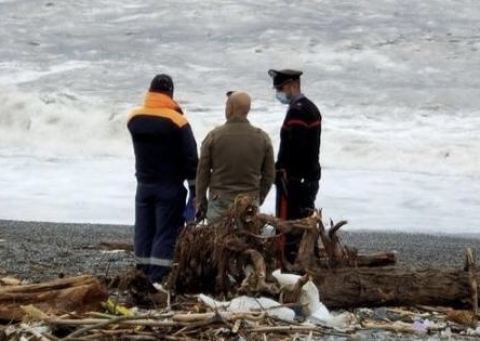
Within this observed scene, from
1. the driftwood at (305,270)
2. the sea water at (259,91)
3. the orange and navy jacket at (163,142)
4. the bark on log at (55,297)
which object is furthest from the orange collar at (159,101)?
the sea water at (259,91)

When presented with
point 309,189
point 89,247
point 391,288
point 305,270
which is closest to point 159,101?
point 309,189

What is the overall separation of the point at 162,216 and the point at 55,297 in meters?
2.02

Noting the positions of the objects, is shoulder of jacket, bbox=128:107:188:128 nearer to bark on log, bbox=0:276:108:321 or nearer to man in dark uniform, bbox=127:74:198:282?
man in dark uniform, bbox=127:74:198:282

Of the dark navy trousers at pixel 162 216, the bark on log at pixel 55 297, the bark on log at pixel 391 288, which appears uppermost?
the dark navy trousers at pixel 162 216

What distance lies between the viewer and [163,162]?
8117mm

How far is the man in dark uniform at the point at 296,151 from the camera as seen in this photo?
816cm

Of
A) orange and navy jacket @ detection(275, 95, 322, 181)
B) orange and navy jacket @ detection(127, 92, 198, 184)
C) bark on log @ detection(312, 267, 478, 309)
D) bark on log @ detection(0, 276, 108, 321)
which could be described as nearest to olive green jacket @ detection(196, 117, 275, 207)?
orange and navy jacket @ detection(127, 92, 198, 184)

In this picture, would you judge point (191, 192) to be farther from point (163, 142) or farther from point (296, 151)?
point (296, 151)

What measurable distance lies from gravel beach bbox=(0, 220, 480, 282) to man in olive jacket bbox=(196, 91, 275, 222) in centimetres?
101

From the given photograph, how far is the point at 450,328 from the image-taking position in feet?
21.1

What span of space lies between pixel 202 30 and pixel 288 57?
309 cm

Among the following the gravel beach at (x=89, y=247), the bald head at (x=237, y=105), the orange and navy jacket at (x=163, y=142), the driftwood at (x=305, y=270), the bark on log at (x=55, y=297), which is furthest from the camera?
the gravel beach at (x=89, y=247)

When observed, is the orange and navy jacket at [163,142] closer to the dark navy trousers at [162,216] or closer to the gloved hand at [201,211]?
the dark navy trousers at [162,216]

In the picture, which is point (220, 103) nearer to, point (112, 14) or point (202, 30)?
point (202, 30)
